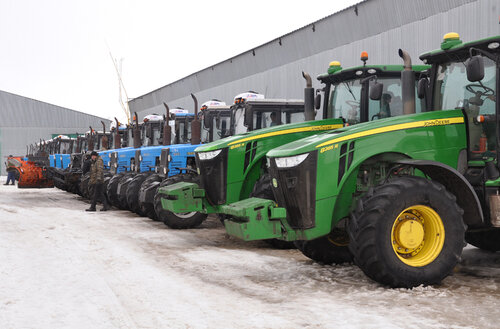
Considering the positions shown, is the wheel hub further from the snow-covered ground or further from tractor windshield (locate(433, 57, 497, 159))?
tractor windshield (locate(433, 57, 497, 159))

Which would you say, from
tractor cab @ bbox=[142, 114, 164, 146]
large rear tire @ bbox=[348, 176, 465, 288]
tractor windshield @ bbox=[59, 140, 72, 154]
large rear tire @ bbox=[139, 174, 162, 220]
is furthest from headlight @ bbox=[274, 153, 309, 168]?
tractor windshield @ bbox=[59, 140, 72, 154]

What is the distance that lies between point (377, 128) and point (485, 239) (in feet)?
9.95

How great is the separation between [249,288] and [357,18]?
47.5 feet

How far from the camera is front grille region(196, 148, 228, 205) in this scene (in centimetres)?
1025

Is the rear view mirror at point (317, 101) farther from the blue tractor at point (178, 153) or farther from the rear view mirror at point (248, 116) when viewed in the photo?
the blue tractor at point (178, 153)

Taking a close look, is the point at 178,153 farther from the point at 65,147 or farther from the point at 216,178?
the point at 65,147

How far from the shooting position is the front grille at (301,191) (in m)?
6.80

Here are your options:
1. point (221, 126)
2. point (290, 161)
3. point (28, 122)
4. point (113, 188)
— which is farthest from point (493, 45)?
point (28, 122)

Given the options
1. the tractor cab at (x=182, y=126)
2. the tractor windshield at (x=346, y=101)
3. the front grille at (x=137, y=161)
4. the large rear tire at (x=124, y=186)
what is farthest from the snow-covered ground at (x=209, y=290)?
the front grille at (x=137, y=161)

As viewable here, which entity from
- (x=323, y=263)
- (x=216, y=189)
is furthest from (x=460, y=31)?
(x=323, y=263)

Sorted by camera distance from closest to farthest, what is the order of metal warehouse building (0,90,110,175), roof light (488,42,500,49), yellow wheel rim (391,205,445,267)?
yellow wheel rim (391,205,445,267) < roof light (488,42,500,49) < metal warehouse building (0,90,110,175)

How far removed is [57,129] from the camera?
59.2 meters

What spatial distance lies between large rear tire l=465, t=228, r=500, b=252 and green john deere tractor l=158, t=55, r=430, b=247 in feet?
6.44

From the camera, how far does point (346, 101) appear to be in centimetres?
923
